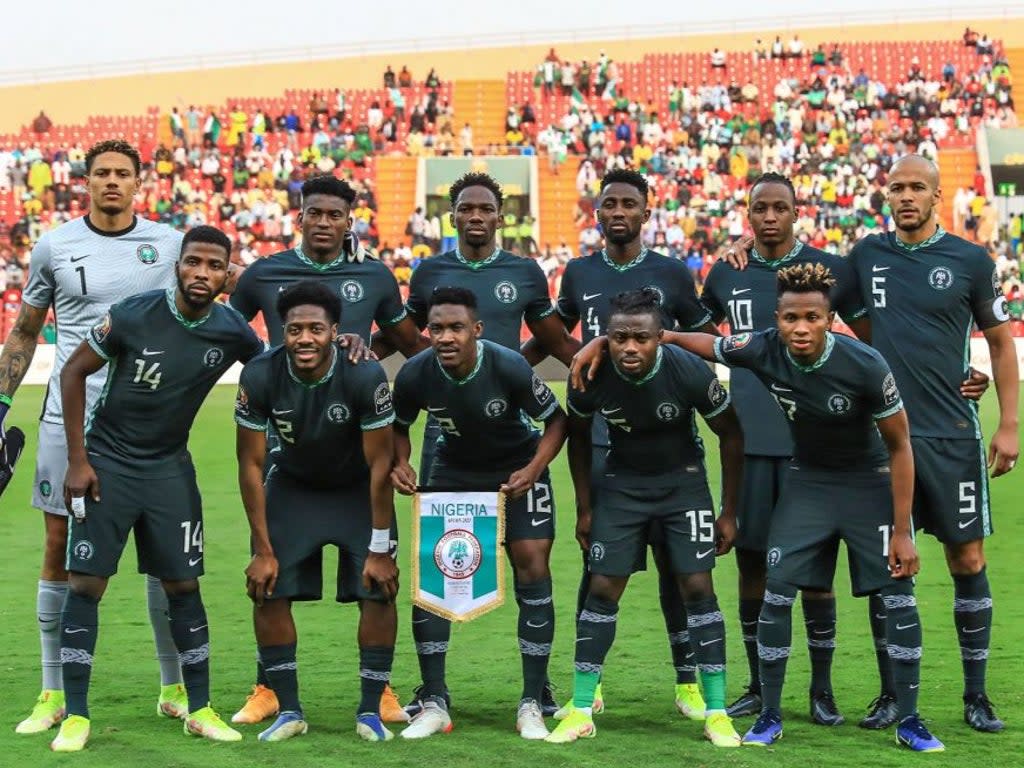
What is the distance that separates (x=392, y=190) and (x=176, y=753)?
37.4m

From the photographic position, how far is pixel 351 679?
28.1 feet

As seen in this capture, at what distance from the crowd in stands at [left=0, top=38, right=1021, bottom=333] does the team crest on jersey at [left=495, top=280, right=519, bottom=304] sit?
27264mm

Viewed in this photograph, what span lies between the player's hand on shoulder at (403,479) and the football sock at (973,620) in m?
2.45

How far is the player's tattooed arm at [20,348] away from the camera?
7.89 m

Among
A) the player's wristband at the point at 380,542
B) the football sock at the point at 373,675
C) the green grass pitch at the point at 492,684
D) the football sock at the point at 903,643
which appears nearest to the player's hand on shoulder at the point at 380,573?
the player's wristband at the point at 380,542

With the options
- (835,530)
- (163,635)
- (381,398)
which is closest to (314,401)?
(381,398)

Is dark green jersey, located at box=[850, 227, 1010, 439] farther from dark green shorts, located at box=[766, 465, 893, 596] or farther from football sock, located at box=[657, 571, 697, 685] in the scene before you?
football sock, located at box=[657, 571, 697, 685]

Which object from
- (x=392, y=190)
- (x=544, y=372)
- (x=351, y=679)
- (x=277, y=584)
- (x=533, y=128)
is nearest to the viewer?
(x=277, y=584)

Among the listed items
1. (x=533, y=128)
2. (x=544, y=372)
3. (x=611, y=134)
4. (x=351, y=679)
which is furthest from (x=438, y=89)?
(x=351, y=679)

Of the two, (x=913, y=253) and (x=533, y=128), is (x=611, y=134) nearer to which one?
(x=533, y=128)

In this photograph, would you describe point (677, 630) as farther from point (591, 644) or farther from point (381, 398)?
point (381, 398)

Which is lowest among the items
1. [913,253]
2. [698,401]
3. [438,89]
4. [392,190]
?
[698,401]

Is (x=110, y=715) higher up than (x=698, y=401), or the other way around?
(x=698, y=401)

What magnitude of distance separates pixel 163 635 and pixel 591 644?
1996 millimetres
